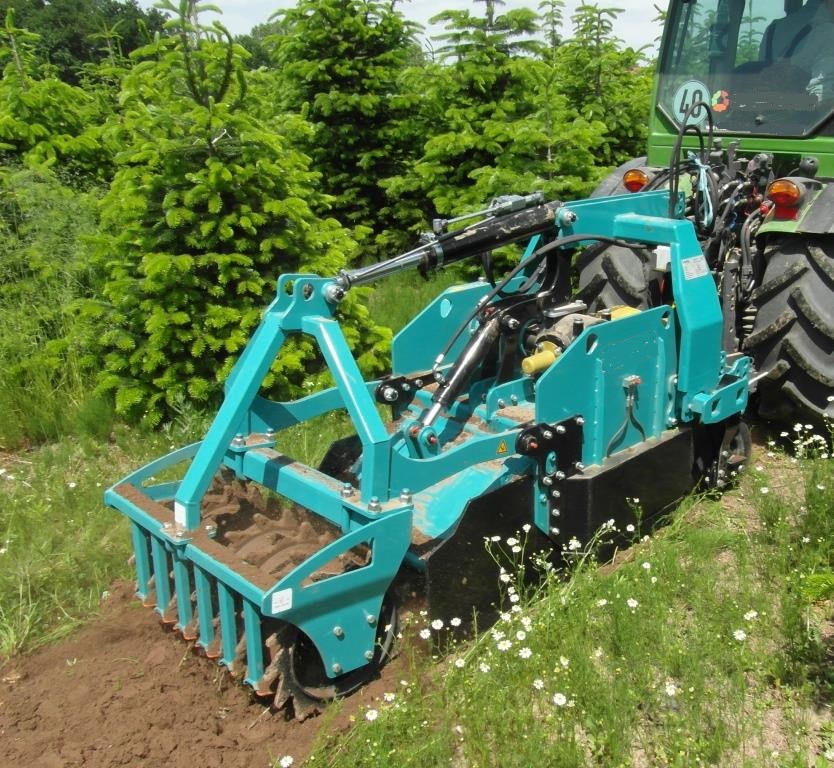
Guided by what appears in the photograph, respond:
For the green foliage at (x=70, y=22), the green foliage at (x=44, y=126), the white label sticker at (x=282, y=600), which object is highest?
the green foliage at (x=70, y=22)

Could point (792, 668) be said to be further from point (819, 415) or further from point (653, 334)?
point (819, 415)

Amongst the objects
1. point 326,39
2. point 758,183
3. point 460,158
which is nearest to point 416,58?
point 326,39

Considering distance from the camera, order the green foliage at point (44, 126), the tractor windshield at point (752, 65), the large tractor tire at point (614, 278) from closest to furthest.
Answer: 1. the large tractor tire at point (614, 278)
2. the tractor windshield at point (752, 65)
3. the green foliage at point (44, 126)

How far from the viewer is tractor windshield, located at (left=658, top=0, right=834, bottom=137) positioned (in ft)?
14.5

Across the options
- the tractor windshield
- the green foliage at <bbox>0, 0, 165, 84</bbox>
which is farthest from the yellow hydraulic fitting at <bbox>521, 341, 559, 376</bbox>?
the green foliage at <bbox>0, 0, 165, 84</bbox>

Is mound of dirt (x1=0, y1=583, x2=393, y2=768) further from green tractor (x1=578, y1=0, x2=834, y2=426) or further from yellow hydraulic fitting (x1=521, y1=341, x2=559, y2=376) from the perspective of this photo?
green tractor (x1=578, y1=0, x2=834, y2=426)

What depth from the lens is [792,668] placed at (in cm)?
277

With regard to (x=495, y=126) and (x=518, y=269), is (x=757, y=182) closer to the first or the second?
(x=518, y=269)

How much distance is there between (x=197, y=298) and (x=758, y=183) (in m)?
3.13

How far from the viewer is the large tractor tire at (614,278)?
4.22m

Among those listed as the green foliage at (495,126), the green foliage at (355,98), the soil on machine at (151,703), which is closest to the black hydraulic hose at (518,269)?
the soil on machine at (151,703)

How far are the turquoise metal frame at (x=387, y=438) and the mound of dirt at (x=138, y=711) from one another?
0.14 m

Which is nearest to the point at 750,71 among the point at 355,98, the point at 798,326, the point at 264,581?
the point at 798,326

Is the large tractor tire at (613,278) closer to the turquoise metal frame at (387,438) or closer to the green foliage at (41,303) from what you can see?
the turquoise metal frame at (387,438)
